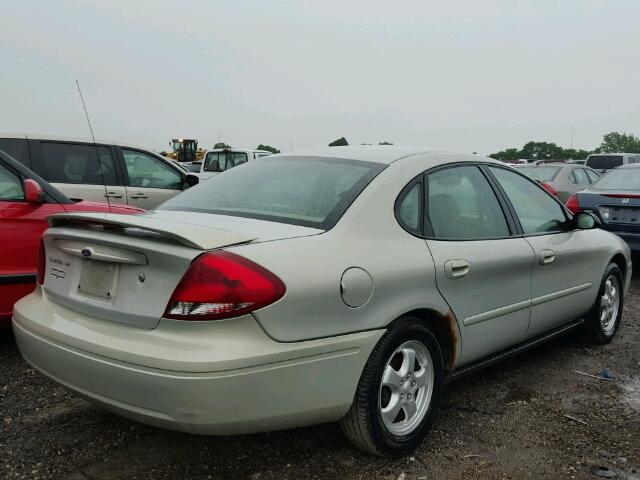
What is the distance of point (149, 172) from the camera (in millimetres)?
7945

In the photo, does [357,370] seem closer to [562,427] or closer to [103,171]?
[562,427]

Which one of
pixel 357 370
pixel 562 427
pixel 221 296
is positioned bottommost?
pixel 562 427

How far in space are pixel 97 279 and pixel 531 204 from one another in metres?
2.74

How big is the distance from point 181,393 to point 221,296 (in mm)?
369

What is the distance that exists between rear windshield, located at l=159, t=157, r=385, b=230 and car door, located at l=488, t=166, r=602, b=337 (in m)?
1.15

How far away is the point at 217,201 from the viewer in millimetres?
3162

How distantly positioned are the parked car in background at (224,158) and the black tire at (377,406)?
502 inches

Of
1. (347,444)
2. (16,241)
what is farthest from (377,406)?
(16,241)

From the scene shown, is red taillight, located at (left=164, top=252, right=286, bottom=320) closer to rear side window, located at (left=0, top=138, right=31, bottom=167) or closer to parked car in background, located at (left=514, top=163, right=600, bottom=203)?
rear side window, located at (left=0, top=138, right=31, bottom=167)

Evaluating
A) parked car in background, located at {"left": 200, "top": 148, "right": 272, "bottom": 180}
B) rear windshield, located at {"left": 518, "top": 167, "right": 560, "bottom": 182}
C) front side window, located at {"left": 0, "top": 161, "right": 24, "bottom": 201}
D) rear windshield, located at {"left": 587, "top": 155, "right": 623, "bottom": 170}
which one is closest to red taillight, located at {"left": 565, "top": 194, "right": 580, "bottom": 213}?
rear windshield, located at {"left": 518, "top": 167, "right": 560, "bottom": 182}

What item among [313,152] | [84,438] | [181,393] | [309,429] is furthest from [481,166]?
[84,438]

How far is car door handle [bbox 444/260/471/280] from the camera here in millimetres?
3029

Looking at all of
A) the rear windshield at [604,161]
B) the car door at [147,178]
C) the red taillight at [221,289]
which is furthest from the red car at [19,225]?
the rear windshield at [604,161]

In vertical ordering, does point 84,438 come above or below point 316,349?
below
